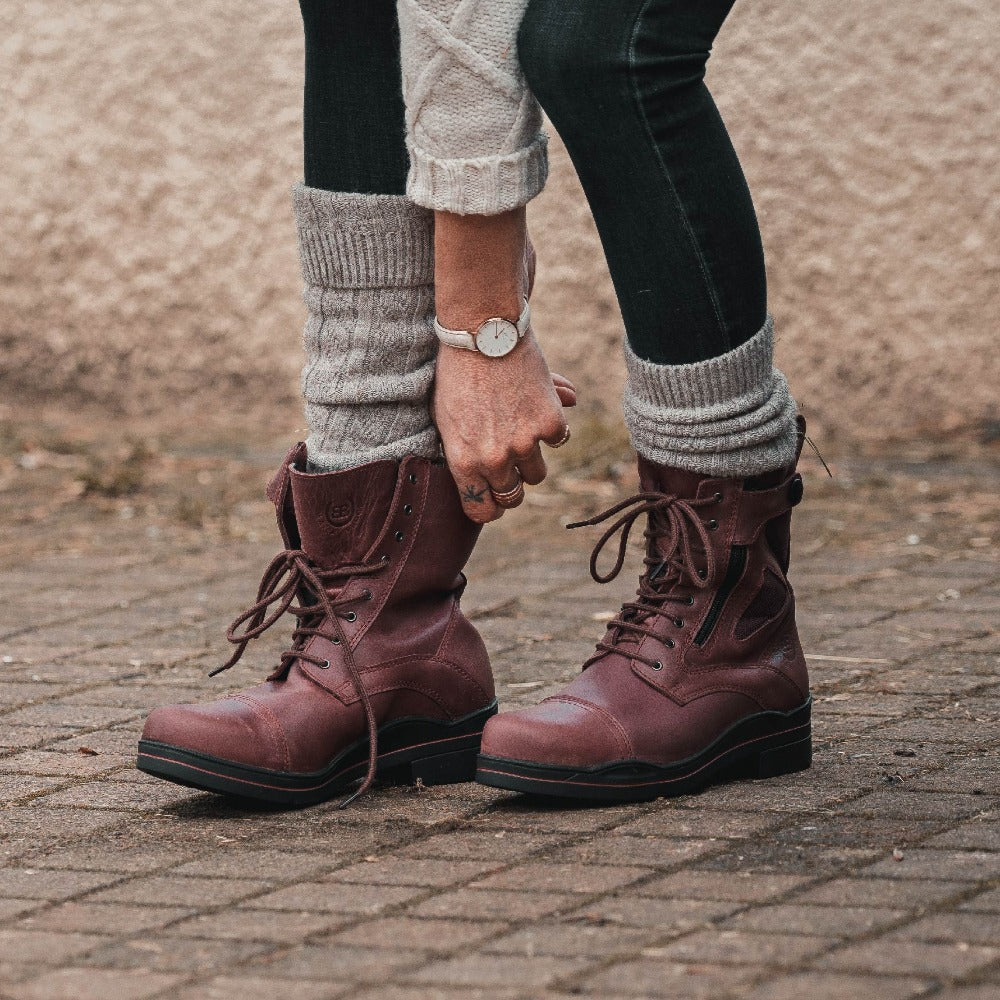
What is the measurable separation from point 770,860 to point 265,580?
0.74 metres

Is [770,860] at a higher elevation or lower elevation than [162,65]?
lower

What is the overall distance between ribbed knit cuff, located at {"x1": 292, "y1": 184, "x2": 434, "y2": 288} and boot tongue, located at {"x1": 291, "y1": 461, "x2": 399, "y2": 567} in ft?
0.74

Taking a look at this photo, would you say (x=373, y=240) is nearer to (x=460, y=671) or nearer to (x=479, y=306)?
(x=479, y=306)

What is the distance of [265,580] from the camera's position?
2.20 m

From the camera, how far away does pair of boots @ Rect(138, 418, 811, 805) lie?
6.62ft

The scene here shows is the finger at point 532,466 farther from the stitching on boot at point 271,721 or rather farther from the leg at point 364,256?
the stitching on boot at point 271,721

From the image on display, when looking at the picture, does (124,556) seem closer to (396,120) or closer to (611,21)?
(396,120)

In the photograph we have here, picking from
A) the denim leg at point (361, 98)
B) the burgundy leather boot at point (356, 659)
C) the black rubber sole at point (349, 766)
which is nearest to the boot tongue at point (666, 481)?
the burgundy leather boot at point (356, 659)

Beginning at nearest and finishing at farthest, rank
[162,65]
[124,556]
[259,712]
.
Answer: [259,712], [124,556], [162,65]

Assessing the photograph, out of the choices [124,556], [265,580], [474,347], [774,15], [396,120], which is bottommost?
[124,556]

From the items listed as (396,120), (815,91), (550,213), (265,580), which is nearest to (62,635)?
(265,580)

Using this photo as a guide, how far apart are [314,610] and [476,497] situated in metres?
0.23

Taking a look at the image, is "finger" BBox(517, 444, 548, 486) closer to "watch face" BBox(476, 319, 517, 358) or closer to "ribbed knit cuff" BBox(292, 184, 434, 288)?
"watch face" BBox(476, 319, 517, 358)

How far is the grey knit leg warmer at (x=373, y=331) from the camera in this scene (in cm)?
214
